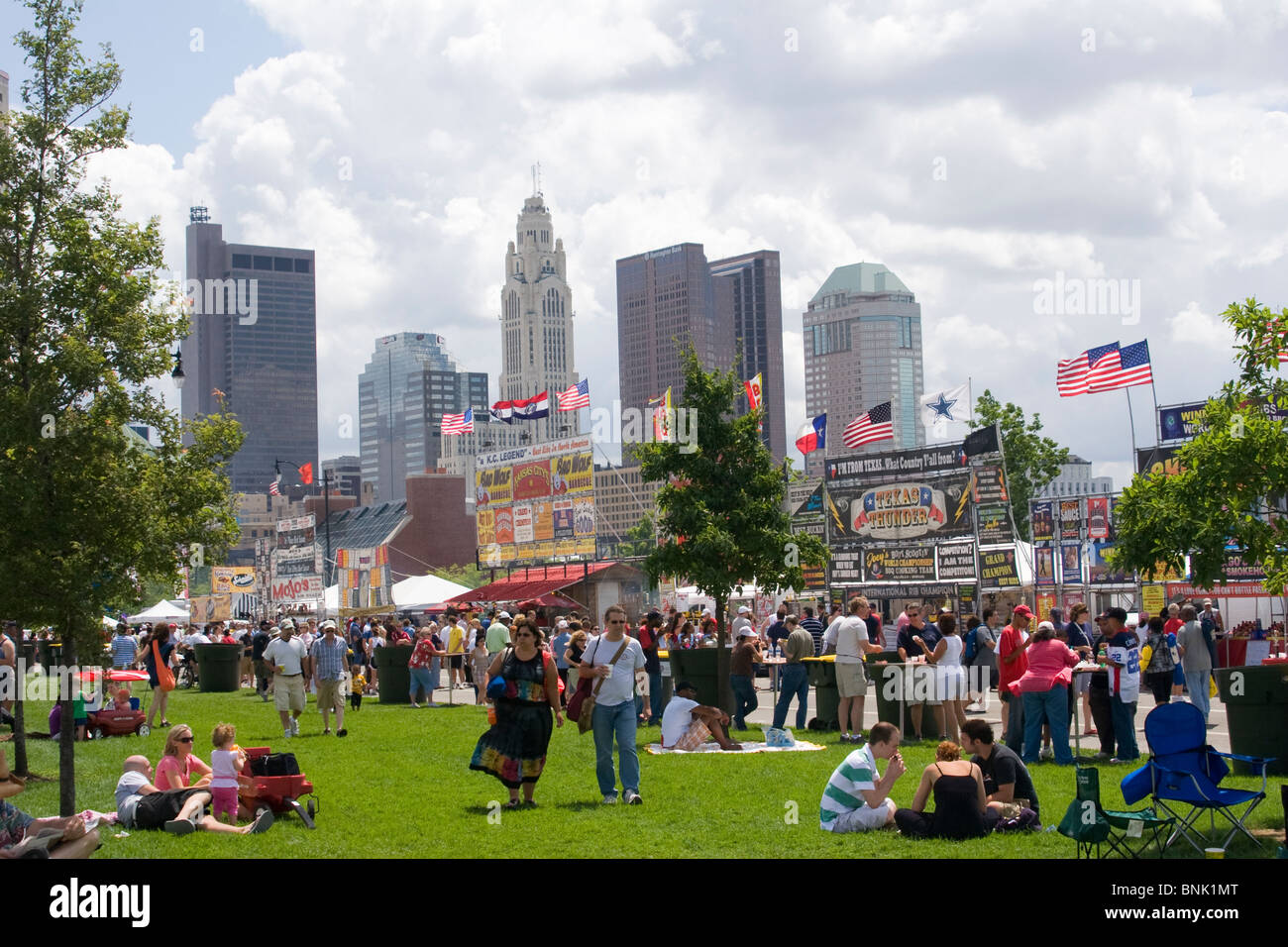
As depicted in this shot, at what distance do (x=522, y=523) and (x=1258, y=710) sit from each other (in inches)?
1855

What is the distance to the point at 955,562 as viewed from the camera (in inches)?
1364

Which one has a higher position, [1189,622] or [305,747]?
[1189,622]

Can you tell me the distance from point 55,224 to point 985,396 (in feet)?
206

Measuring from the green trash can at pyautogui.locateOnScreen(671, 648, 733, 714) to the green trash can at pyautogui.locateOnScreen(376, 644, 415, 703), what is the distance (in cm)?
784

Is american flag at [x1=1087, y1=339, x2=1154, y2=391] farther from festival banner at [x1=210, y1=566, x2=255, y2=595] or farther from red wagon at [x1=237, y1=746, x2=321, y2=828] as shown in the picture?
festival banner at [x1=210, y1=566, x2=255, y2=595]

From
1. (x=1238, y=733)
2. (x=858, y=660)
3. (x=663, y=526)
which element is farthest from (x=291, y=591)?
(x=1238, y=733)

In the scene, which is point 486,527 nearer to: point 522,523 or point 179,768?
point 522,523

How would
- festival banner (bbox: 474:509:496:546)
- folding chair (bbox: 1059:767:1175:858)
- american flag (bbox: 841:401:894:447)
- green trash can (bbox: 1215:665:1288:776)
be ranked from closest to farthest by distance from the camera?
1. folding chair (bbox: 1059:767:1175:858)
2. green trash can (bbox: 1215:665:1288:776)
3. american flag (bbox: 841:401:894:447)
4. festival banner (bbox: 474:509:496:546)

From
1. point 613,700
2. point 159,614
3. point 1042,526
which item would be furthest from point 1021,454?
point 613,700

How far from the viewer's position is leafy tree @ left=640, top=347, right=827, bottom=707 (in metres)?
21.0

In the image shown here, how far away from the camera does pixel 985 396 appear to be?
71062 mm

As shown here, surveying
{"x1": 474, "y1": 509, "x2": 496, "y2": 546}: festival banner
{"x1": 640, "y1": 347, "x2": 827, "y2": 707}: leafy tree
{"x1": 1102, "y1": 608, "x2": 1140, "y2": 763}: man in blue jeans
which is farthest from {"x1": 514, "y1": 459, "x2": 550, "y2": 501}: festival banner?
{"x1": 1102, "y1": 608, "x2": 1140, "y2": 763}: man in blue jeans

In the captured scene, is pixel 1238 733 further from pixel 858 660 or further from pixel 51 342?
pixel 51 342

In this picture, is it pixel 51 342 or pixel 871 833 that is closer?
pixel 871 833
